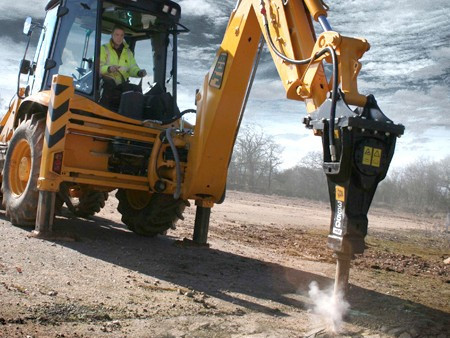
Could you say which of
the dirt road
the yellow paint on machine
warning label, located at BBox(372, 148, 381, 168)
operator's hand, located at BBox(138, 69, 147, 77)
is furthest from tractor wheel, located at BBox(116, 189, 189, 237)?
warning label, located at BBox(372, 148, 381, 168)

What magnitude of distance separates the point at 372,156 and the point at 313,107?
95 cm

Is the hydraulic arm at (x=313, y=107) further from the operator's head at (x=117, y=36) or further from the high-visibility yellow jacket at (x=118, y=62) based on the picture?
the operator's head at (x=117, y=36)

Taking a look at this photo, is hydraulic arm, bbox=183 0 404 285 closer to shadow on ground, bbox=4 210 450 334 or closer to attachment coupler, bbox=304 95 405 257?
attachment coupler, bbox=304 95 405 257

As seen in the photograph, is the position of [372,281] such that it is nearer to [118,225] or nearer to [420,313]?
[420,313]

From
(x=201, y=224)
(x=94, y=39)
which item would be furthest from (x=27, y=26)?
(x=201, y=224)

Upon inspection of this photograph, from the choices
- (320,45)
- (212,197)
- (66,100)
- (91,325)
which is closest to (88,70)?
(66,100)

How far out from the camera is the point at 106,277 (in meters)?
5.39

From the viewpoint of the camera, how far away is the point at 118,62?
25.3 ft

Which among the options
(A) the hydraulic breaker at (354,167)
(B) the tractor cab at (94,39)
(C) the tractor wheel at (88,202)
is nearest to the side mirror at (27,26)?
(B) the tractor cab at (94,39)

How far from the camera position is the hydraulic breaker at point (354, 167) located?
4.06 m

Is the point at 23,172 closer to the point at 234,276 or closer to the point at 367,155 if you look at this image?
the point at 234,276

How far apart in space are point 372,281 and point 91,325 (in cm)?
373

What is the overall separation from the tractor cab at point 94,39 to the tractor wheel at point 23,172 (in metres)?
0.71

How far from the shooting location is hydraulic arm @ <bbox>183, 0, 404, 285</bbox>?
4090mm
